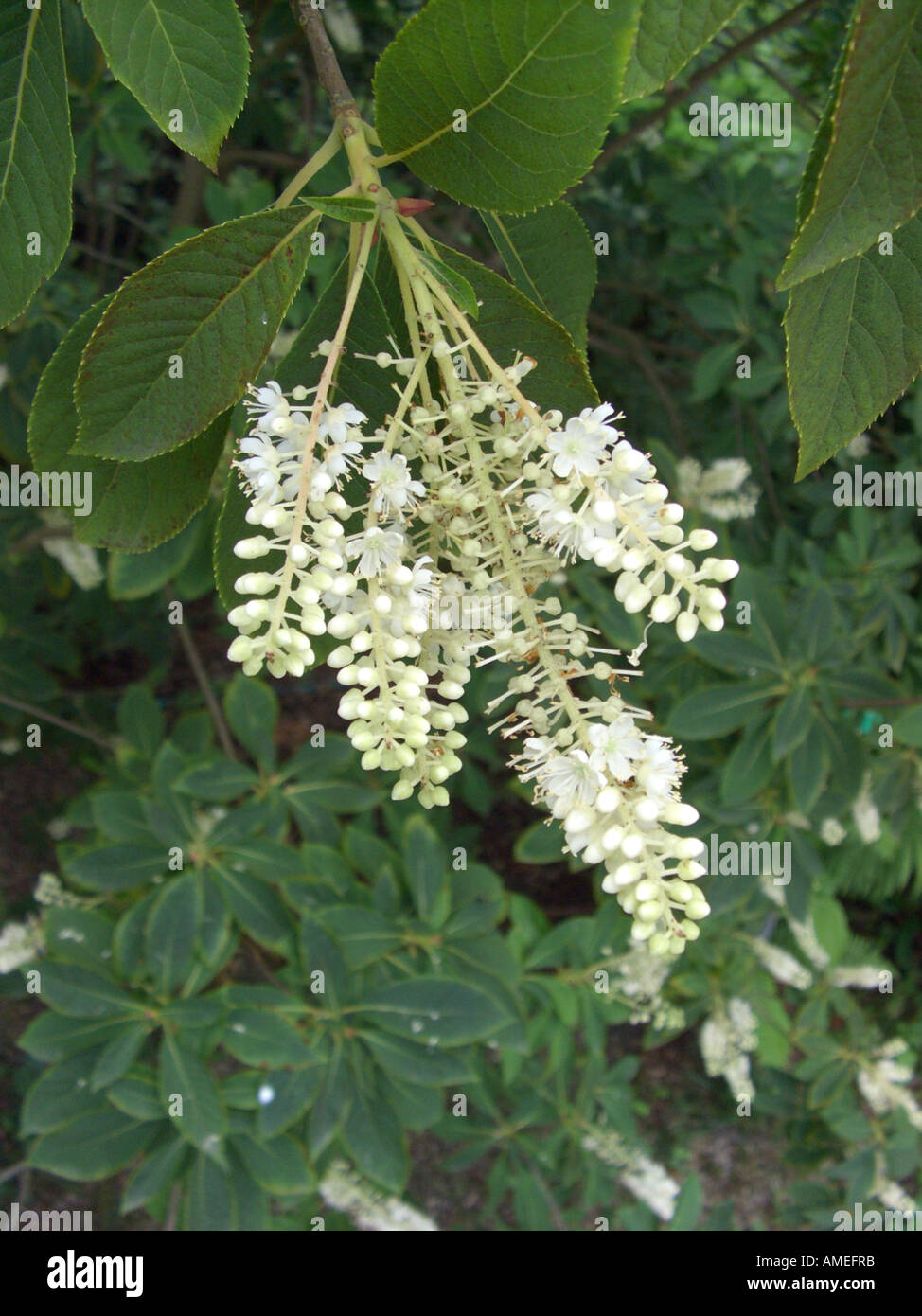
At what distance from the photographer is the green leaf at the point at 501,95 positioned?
726 mm

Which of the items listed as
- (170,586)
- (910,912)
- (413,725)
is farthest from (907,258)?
(910,912)

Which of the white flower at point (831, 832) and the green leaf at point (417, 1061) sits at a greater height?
the white flower at point (831, 832)

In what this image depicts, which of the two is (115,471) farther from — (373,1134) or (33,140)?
(373,1134)

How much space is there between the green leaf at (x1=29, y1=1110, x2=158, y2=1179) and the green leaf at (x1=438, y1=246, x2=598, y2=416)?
1693 mm

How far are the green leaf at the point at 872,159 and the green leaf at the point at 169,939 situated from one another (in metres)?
1.70

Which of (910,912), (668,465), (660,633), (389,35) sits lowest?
(910,912)

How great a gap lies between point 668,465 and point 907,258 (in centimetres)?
147

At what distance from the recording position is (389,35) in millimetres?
2807

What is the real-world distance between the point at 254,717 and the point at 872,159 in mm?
1869

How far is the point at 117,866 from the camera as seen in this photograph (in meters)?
2.09

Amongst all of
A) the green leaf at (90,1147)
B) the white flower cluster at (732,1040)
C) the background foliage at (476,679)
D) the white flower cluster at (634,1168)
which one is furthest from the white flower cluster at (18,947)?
the white flower cluster at (732,1040)

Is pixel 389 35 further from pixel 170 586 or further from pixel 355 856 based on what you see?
pixel 355 856

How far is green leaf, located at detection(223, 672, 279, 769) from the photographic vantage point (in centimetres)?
232

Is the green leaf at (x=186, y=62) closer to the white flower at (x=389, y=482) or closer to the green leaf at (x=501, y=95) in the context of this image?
the green leaf at (x=501, y=95)
